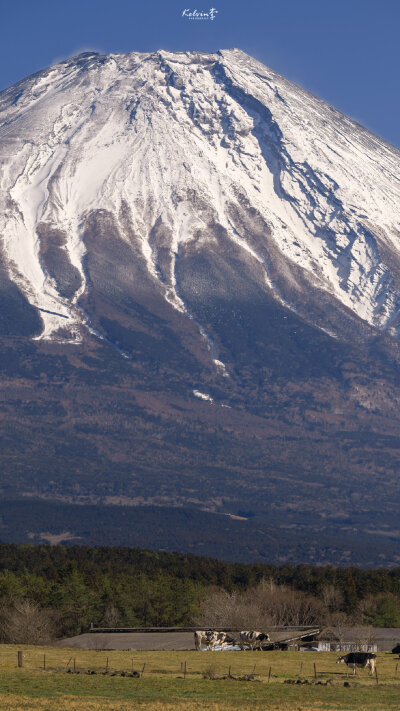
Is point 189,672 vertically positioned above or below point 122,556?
above

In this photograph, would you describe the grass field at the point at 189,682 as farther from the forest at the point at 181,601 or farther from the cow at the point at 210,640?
the forest at the point at 181,601

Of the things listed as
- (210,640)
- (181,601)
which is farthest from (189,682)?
(181,601)

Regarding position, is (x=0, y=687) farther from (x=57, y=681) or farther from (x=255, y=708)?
(x=255, y=708)

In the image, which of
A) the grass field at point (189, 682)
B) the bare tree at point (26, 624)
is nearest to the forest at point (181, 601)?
the bare tree at point (26, 624)

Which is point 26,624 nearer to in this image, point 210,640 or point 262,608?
point 210,640

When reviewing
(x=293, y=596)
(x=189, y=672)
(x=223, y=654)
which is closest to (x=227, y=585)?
(x=293, y=596)

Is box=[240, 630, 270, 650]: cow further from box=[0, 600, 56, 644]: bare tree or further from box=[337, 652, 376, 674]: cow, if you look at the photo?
box=[0, 600, 56, 644]: bare tree

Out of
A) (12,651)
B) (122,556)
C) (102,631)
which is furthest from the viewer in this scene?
(122,556)

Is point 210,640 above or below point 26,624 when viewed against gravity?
above
